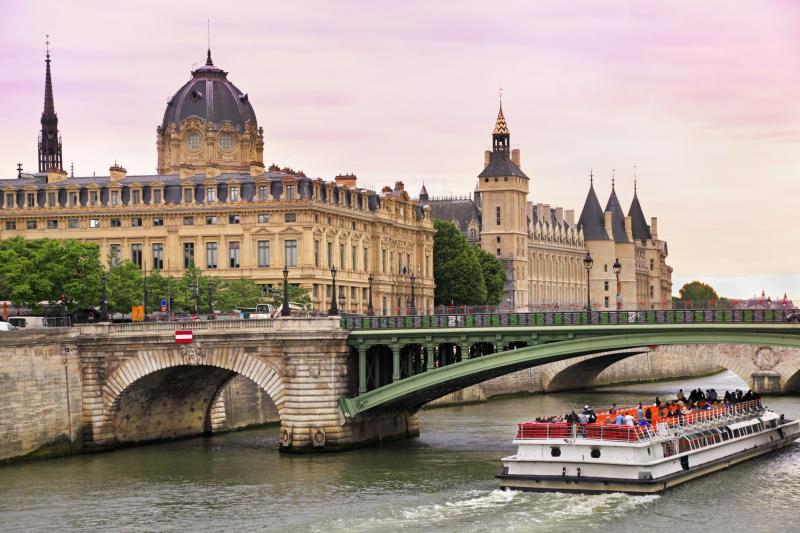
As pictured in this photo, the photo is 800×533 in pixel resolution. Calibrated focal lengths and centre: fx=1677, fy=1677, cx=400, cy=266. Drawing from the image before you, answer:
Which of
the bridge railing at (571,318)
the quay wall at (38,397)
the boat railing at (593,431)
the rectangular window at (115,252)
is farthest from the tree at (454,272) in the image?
the boat railing at (593,431)

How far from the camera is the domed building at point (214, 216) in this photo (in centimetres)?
10925

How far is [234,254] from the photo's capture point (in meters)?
110

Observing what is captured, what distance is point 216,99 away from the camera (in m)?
123

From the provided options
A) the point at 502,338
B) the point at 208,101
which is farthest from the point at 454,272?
the point at 502,338

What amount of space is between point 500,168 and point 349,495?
120 meters

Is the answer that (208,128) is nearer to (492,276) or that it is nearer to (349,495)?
(492,276)

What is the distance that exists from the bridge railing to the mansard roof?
107m

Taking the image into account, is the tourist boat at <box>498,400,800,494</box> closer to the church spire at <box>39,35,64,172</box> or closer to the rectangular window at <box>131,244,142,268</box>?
the rectangular window at <box>131,244,142,268</box>

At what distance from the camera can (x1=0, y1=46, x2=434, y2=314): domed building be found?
109250 mm

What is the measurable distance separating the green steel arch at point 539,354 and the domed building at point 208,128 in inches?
2240

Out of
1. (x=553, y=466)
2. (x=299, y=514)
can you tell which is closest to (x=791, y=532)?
(x=553, y=466)

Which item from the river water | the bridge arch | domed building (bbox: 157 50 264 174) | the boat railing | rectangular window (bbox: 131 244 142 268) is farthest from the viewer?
domed building (bbox: 157 50 264 174)

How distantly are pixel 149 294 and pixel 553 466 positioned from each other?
46.4m

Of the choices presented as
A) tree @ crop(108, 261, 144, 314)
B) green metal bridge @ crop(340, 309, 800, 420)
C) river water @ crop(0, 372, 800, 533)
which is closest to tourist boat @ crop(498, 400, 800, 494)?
river water @ crop(0, 372, 800, 533)
